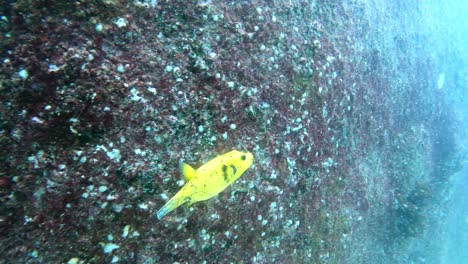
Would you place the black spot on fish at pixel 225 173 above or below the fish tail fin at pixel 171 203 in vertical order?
above

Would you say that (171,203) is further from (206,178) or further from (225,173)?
(225,173)

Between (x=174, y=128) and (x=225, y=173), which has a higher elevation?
(x=225, y=173)

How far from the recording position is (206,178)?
245 centimetres

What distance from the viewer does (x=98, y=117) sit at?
285 centimetres

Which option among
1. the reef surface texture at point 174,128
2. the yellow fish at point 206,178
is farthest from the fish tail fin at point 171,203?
the reef surface texture at point 174,128

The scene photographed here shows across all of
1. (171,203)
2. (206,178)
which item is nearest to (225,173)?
(206,178)

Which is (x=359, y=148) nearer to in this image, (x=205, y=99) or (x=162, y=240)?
(x=205, y=99)

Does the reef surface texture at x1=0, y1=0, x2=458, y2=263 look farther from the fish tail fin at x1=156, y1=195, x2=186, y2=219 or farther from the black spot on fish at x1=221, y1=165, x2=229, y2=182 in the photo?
the black spot on fish at x1=221, y1=165, x2=229, y2=182

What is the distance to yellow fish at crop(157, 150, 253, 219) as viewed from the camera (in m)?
2.42

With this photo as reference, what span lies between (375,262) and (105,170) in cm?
884

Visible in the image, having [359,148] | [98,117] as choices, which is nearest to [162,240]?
[98,117]

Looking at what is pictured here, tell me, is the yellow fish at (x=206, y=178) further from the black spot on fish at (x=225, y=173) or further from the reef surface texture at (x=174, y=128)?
Answer: the reef surface texture at (x=174, y=128)

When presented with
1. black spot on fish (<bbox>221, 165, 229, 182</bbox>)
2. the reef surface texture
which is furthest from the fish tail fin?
the reef surface texture

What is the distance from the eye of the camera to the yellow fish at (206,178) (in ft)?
7.95
